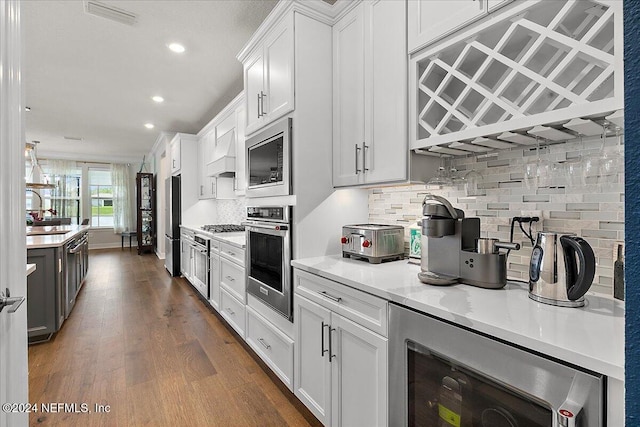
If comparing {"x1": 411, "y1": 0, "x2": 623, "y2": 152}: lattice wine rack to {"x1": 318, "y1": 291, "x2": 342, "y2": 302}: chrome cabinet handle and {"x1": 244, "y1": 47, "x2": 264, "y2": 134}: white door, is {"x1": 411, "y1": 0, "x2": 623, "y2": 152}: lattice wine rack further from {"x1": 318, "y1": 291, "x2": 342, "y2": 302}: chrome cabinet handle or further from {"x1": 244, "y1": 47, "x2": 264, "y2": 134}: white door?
{"x1": 244, "y1": 47, "x2": 264, "y2": 134}: white door

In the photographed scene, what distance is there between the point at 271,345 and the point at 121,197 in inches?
366

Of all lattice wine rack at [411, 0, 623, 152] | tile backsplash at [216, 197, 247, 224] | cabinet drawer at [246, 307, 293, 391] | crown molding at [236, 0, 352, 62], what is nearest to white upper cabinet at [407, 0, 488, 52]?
lattice wine rack at [411, 0, 623, 152]

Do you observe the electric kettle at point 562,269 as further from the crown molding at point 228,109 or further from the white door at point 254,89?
the crown molding at point 228,109

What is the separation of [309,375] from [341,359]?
37 cm

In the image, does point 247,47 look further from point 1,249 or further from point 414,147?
point 1,249

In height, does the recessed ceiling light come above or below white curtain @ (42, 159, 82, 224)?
above

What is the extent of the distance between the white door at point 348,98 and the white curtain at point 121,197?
9.54m

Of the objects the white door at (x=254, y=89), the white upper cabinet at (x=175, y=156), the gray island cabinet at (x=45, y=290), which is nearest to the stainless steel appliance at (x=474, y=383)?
the white door at (x=254, y=89)

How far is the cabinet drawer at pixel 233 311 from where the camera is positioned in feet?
9.10

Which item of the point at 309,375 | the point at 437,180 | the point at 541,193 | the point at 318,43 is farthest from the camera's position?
the point at 318,43

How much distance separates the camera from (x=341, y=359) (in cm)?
155

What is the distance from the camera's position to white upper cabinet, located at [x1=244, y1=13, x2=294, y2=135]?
2039 millimetres

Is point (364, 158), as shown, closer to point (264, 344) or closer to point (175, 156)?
point (264, 344)

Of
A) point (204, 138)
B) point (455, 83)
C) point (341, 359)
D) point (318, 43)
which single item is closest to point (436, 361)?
point (341, 359)
